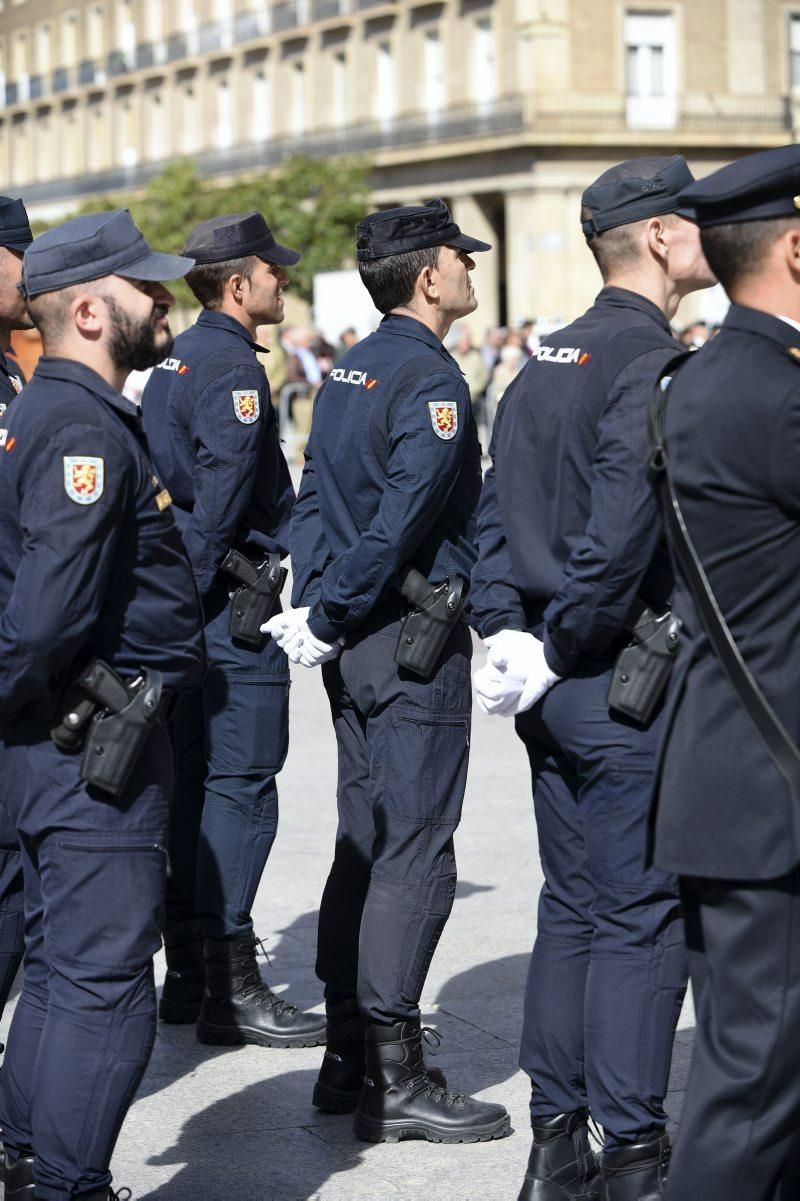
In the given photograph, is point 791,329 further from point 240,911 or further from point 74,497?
point 240,911

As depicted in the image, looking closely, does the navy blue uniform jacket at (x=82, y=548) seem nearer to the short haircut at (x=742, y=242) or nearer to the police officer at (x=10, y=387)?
the police officer at (x=10, y=387)

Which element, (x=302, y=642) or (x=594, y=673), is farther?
(x=302, y=642)

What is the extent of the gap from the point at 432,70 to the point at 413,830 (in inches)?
1907

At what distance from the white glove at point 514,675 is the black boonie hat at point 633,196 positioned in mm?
875

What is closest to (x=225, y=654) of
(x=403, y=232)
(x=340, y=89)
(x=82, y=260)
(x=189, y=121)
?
(x=403, y=232)

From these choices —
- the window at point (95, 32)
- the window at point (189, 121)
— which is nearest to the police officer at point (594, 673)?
the window at point (189, 121)

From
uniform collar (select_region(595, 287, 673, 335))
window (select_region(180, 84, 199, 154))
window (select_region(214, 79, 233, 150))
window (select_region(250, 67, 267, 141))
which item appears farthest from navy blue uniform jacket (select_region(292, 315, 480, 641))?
window (select_region(180, 84, 199, 154))

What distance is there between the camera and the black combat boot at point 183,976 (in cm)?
575

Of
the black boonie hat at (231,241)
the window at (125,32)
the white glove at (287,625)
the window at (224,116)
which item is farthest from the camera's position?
the window at (125,32)

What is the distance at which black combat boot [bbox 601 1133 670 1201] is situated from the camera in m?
4.09

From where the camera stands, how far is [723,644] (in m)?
3.26

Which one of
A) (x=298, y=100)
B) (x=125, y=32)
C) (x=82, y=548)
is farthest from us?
(x=125, y=32)

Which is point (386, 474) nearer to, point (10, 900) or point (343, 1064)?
point (10, 900)

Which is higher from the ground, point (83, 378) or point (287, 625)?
point (83, 378)
